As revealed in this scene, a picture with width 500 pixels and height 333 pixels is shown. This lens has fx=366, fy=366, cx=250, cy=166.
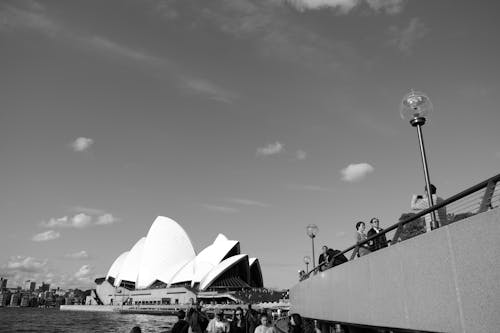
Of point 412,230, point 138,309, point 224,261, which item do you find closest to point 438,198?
point 412,230

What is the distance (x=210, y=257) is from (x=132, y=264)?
27.7 m

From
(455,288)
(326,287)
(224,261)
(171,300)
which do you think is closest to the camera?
(455,288)

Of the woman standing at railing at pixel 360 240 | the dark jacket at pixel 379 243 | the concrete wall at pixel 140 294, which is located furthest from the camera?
the concrete wall at pixel 140 294

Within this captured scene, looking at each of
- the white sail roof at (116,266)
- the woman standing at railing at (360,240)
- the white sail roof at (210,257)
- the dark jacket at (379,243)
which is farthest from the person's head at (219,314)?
the white sail roof at (116,266)

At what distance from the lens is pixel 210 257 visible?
7681cm

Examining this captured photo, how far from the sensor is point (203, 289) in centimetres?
7438

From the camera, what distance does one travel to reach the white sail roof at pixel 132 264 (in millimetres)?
91812

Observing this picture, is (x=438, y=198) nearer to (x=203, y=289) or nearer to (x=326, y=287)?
(x=326, y=287)

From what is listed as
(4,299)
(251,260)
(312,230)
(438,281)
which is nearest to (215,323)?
(438,281)

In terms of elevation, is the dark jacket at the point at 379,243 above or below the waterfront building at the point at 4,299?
above

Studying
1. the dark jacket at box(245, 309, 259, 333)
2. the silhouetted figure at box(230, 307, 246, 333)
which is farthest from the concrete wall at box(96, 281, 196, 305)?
the dark jacket at box(245, 309, 259, 333)

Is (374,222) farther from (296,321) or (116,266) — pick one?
(116,266)

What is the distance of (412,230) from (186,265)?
78.9 metres

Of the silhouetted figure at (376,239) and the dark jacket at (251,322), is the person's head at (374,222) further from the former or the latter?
the dark jacket at (251,322)
